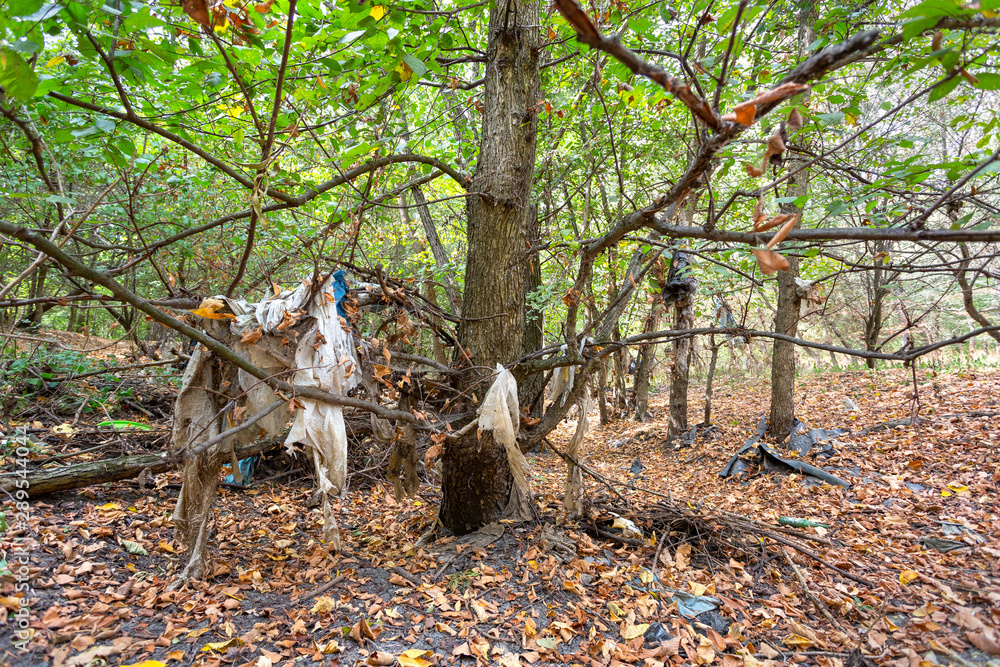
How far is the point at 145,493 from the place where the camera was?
382cm

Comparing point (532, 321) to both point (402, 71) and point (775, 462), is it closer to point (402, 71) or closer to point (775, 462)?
point (775, 462)

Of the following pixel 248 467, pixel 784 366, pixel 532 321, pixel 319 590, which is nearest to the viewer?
pixel 319 590

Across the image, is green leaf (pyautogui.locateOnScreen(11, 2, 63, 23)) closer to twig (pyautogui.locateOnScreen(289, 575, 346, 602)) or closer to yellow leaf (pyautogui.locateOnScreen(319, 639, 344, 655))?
yellow leaf (pyautogui.locateOnScreen(319, 639, 344, 655))

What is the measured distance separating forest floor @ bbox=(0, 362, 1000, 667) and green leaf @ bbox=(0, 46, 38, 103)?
220 cm

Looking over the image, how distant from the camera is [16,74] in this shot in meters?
1.38

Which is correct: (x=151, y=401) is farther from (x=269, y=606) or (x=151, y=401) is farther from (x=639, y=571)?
(x=639, y=571)

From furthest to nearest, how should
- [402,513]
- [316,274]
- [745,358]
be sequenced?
[745,358] < [402,513] < [316,274]

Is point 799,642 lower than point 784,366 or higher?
lower

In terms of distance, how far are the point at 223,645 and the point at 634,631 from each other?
6.69ft

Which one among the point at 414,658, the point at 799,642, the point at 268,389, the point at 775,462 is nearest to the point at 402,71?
the point at 268,389

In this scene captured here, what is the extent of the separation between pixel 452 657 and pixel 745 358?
1552 cm

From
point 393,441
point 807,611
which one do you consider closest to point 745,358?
point 807,611

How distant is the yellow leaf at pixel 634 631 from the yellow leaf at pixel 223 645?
1.92 metres

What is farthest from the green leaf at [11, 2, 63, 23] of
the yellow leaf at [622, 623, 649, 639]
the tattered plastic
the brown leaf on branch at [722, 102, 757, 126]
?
the yellow leaf at [622, 623, 649, 639]
